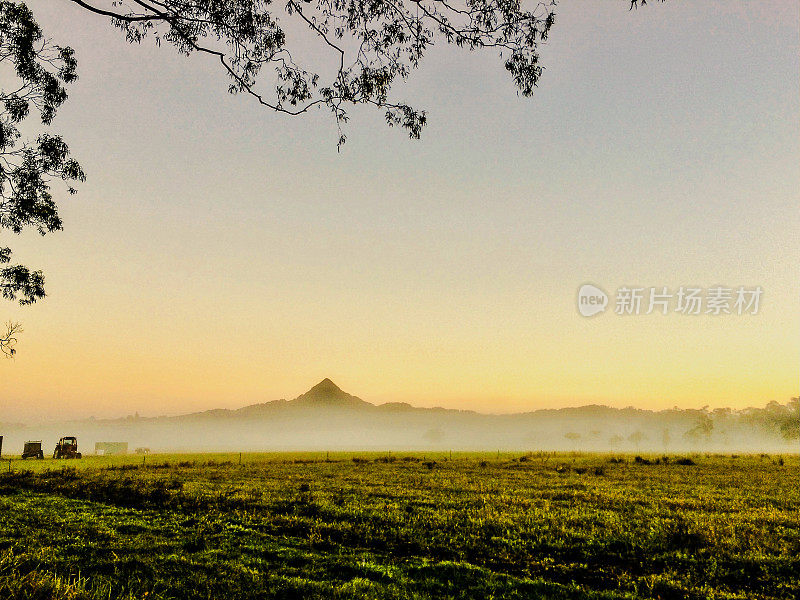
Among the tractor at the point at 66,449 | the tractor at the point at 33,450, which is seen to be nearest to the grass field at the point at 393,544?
the tractor at the point at 33,450

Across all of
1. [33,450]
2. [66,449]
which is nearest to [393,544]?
[33,450]

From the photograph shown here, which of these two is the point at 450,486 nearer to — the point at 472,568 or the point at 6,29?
the point at 472,568

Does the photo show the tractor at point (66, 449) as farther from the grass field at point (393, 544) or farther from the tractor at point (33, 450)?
the grass field at point (393, 544)

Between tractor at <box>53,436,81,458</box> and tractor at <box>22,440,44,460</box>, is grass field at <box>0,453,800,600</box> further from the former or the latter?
tractor at <box>53,436,81,458</box>

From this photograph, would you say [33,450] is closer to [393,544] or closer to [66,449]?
[66,449]

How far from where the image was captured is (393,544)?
15.7 meters

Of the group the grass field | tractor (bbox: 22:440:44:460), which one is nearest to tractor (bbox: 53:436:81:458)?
tractor (bbox: 22:440:44:460)

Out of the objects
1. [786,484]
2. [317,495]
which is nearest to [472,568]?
[317,495]

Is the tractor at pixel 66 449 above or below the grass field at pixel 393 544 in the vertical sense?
below

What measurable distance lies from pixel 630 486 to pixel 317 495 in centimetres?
2167

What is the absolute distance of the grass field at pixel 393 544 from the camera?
1122 cm

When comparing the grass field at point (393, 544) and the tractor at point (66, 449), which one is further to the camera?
the tractor at point (66, 449)

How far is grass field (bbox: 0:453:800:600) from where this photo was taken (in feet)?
36.8

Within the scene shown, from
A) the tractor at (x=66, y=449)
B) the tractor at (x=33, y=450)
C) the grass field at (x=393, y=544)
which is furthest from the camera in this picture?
the tractor at (x=66, y=449)
